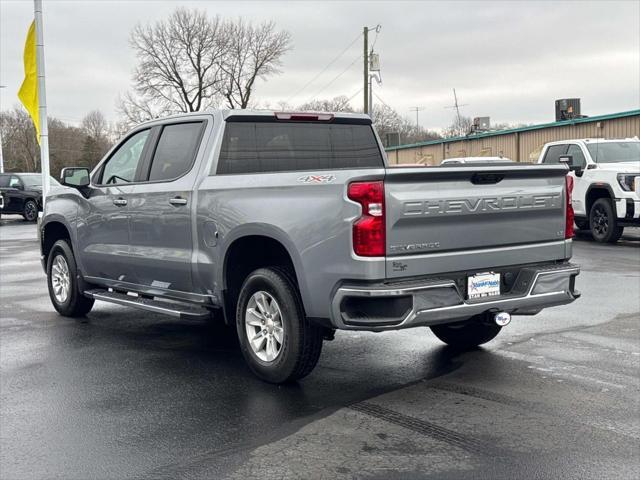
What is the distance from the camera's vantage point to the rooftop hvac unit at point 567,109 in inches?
1210

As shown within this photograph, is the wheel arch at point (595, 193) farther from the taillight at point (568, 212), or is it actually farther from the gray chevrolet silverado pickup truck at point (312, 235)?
the taillight at point (568, 212)

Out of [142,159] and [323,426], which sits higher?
[142,159]

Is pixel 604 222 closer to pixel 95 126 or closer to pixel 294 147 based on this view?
pixel 294 147

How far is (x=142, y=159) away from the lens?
23.1ft

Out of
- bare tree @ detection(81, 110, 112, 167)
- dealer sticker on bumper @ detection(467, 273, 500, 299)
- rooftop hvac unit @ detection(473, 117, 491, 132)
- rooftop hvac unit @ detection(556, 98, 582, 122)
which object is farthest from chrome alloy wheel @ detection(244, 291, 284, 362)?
bare tree @ detection(81, 110, 112, 167)

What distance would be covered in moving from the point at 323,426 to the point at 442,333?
2299 millimetres

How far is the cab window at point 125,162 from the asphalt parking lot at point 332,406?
1.55 metres

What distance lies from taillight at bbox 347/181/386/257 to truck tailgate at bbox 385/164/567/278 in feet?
0.17

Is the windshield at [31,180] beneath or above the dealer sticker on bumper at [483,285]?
above

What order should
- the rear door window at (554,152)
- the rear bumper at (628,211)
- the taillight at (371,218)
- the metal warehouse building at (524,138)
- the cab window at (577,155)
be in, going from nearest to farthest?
the taillight at (371,218) → the rear bumper at (628,211) → the cab window at (577,155) → the rear door window at (554,152) → the metal warehouse building at (524,138)

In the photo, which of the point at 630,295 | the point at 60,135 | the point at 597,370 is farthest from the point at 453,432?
the point at 60,135

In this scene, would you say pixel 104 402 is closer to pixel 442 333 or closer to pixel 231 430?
pixel 231 430

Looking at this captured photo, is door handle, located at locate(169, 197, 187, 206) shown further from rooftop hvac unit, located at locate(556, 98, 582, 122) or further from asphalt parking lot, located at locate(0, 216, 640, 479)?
rooftop hvac unit, located at locate(556, 98, 582, 122)

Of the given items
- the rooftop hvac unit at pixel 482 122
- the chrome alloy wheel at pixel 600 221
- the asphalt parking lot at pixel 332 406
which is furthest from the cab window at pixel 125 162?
the rooftop hvac unit at pixel 482 122
